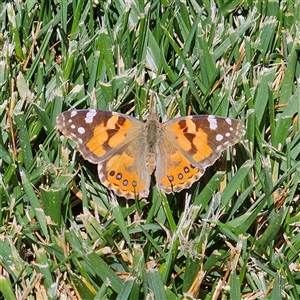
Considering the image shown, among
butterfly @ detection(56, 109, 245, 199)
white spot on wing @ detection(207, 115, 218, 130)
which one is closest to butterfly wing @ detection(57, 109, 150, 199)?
butterfly @ detection(56, 109, 245, 199)

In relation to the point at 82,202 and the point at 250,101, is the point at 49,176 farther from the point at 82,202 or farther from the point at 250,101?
the point at 250,101

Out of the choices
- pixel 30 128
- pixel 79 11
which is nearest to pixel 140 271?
pixel 30 128

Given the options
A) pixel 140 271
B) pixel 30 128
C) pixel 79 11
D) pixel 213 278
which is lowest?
pixel 213 278

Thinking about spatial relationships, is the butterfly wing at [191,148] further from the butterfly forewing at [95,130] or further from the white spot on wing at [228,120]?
the butterfly forewing at [95,130]

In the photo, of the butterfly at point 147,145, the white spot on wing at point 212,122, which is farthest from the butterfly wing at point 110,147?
the white spot on wing at point 212,122

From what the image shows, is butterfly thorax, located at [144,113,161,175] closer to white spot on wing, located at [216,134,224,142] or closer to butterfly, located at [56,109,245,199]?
butterfly, located at [56,109,245,199]

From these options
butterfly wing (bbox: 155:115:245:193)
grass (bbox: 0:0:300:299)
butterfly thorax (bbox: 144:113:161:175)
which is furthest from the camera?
butterfly thorax (bbox: 144:113:161:175)
